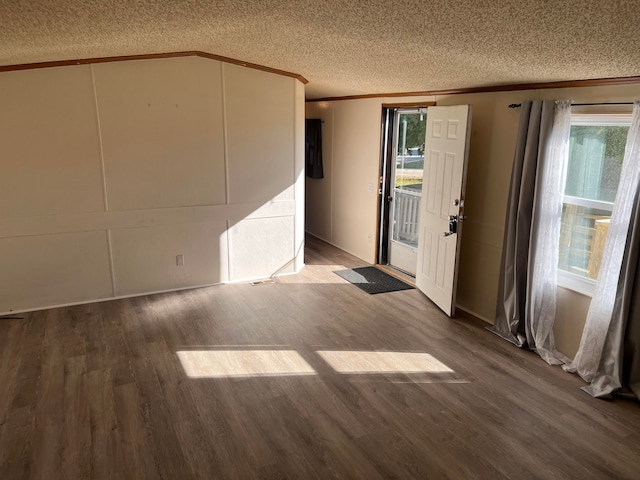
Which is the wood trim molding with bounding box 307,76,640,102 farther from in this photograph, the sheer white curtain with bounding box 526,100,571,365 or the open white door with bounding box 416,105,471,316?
the open white door with bounding box 416,105,471,316

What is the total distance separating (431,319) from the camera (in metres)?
4.46

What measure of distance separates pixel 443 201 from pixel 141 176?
3078 millimetres

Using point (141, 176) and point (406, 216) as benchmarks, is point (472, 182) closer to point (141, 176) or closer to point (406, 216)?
point (406, 216)

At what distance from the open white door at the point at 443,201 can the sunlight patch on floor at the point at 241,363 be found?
1.75m

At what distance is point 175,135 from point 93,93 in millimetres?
832

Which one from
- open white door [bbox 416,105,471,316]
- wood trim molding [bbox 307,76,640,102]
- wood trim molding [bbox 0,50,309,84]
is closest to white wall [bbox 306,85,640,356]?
wood trim molding [bbox 307,76,640,102]

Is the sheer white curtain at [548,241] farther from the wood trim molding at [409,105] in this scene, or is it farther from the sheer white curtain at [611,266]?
the wood trim molding at [409,105]

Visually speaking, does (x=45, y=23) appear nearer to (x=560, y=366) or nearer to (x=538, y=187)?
(x=538, y=187)

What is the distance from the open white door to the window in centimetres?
89

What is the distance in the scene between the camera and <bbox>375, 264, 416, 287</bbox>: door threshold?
553cm

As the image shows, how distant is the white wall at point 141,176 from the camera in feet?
14.2

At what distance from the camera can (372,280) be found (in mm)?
5570

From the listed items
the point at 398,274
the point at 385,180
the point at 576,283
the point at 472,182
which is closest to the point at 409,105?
the point at 385,180

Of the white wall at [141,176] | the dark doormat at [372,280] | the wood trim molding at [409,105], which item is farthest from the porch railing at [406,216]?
the white wall at [141,176]
